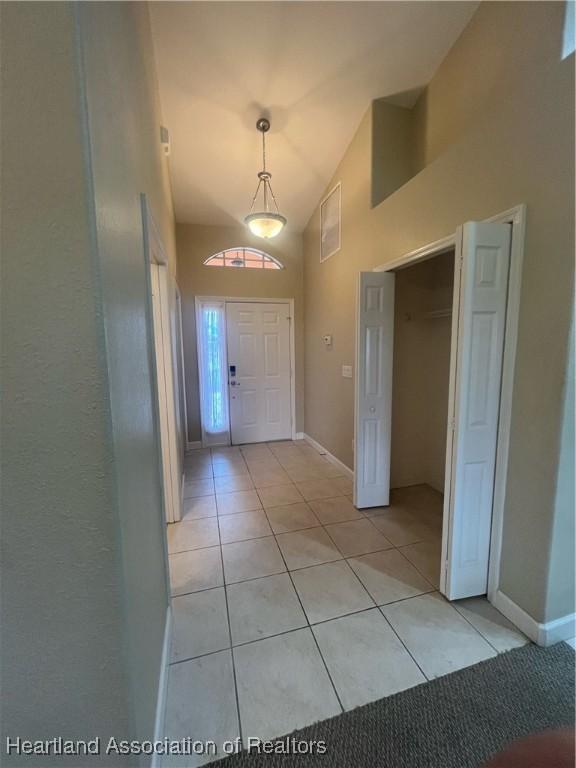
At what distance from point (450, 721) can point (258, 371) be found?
3.75m

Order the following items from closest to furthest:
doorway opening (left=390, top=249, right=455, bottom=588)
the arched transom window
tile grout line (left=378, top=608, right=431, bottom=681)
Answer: tile grout line (left=378, top=608, right=431, bottom=681), doorway opening (left=390, top=249, right=455, bottom=588), the arched transom window

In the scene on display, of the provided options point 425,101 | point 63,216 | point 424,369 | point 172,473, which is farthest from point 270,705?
point 425,101

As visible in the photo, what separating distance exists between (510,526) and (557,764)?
1171 millimetres

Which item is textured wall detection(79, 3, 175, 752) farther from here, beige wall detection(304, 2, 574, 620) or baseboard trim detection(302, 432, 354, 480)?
baseboard trim detection(302, 432, 354, 480)

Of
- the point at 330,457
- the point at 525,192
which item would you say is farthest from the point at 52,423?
the point at 330,457

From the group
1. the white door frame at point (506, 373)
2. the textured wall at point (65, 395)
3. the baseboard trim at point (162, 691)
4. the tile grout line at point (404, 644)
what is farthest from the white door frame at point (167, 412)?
the white door frame at point (506, 373)

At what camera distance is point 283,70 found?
227 centimetres

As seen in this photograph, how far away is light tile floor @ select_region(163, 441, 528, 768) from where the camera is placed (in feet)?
4.22

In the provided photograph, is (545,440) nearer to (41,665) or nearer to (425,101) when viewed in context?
(41,665)

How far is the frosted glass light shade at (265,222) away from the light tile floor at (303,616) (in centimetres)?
245

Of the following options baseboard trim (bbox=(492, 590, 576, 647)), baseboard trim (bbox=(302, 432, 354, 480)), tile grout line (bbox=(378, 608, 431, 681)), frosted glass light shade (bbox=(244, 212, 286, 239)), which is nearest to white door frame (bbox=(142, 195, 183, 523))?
frosted glass light shade (bbox=(244, 212, 286, 239))

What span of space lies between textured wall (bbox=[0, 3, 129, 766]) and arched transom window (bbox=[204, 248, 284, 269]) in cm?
372

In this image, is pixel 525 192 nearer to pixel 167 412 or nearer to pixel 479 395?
pixel 479 395

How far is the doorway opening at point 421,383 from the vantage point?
2.84 metres
